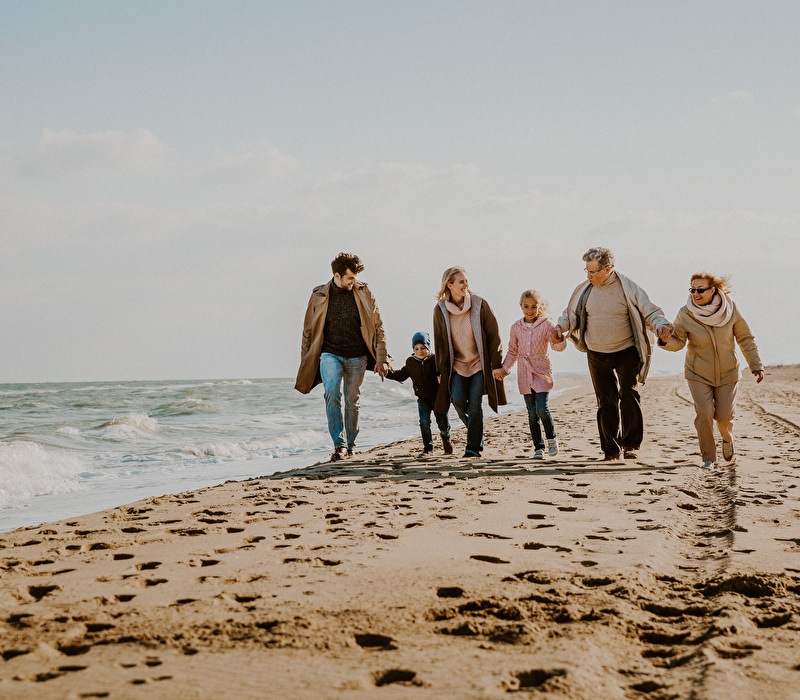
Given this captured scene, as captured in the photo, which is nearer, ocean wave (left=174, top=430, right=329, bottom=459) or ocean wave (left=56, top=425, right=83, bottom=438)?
ocean wave (left=174, top=430, right=329, bottom=459)

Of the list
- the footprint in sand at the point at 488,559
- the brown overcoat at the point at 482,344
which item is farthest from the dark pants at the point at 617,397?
the footprint in sand at the point at 488,559

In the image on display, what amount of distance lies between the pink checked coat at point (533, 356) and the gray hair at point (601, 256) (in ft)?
3.29

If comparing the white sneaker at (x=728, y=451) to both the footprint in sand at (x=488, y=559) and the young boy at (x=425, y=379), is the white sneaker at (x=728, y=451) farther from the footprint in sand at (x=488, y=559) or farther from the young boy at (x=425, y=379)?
the footprint in sand at (x=488, y=559)

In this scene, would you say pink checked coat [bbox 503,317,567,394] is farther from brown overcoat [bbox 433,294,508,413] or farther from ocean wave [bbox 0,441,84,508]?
ocean wave [bbox 0,441,84,508]

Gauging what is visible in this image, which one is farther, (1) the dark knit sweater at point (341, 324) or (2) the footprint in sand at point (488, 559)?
(1) the dark knit sweater at point (341, 324)

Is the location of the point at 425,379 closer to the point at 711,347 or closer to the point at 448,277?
the point at 448,277

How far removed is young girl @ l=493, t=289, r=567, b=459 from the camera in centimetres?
763

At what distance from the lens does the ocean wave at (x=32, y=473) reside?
275 inches

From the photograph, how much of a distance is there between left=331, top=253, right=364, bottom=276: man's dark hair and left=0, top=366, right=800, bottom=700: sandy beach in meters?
2.63

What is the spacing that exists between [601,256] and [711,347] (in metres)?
1.20

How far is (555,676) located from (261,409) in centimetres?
1816

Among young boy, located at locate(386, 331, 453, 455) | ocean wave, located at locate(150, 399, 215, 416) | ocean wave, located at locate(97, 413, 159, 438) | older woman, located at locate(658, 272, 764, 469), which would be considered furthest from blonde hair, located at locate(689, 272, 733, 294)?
ocean wave, located at locate(150, 399, 215, 416)

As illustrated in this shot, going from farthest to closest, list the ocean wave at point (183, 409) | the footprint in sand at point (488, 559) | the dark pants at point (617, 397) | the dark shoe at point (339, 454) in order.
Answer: the ocean wave at point (183, 409) → the dark shoe at point (339, 454) → the dark pants at point (617, 397) → the footprint in sand at point (488, 559)

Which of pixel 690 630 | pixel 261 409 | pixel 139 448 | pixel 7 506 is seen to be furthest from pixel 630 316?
pixel 261 409
